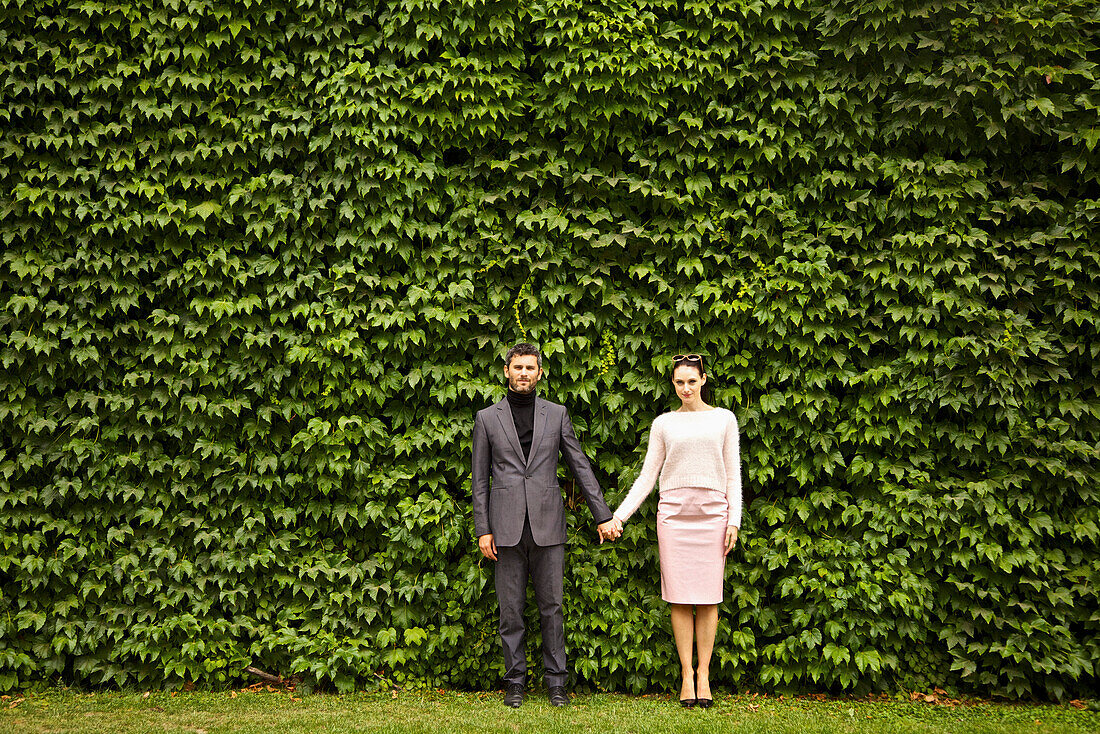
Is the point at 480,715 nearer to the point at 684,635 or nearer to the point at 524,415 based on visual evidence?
the point at 684,635

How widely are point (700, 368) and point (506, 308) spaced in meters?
1.47

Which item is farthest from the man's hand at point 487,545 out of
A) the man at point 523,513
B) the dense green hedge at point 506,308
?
the dense green hedge at point 506,308

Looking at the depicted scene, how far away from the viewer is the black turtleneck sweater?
15.6ft

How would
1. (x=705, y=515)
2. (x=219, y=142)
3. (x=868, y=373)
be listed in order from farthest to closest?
(x=219, y=142) → (x=868, y=373) → (x=705, y=515)

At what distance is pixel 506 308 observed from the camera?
5137 millimetres

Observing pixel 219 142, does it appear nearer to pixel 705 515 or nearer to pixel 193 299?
pixel 193 299

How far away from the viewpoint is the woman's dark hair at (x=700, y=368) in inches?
182

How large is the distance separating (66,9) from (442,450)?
4290 millimetres

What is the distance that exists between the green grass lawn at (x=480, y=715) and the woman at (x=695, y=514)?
40 cm

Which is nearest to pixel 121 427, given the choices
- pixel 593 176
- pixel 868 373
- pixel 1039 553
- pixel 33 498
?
pixel 33 498

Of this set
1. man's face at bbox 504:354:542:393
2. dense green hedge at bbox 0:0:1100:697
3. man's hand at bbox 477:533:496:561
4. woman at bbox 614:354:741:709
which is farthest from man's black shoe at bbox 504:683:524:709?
man's face at bbox 504:354:542:393

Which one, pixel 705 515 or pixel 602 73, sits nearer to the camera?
pixel 705 515

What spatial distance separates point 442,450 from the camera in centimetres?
507

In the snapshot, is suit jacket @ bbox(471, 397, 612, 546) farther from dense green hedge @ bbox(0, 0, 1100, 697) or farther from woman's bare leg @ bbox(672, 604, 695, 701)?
woman's bare leg @ bbox(672, 604, 695, 701)
